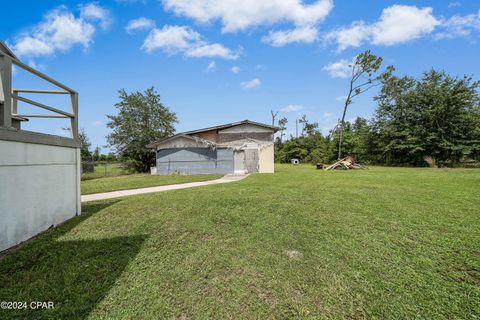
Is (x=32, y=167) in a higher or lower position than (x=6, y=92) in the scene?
lower

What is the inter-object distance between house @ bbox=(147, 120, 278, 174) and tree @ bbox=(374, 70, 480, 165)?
56.1 feet

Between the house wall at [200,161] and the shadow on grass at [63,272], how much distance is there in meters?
13.6

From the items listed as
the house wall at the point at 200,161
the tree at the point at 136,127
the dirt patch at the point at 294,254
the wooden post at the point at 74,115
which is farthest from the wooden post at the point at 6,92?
the tree at the point at 136,127

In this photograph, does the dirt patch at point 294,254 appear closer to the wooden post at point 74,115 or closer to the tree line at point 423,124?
the wooden post at point 74,115

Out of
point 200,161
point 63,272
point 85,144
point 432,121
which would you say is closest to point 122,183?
point 200,161

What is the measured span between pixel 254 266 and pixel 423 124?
99.0 feet

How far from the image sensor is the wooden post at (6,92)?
316 centimetres

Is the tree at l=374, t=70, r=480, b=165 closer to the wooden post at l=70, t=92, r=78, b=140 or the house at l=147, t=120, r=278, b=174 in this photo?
the house at l=147, t=120, r=278, b=174

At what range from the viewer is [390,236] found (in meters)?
3.44

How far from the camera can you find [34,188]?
3602mm

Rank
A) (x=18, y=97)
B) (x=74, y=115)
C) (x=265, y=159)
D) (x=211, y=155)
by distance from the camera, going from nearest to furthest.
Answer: (x=18, y=97)
(x=74, y=115)
(x=211, y=155)
(x=265, y=159)

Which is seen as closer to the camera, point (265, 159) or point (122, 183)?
point (122, 183)

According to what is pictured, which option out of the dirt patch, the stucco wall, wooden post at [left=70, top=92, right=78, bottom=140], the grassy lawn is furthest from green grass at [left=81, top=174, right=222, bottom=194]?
the dirt patch

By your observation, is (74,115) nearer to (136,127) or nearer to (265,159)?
(265,159)
